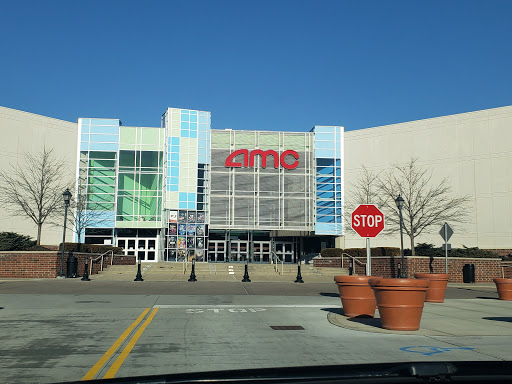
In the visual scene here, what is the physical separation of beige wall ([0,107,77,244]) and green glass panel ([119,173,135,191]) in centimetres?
446

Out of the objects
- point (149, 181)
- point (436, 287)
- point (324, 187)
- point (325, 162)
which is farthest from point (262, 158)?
point (436, 287)

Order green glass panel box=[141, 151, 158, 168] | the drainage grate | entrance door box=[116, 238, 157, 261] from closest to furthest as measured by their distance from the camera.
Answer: the drainage grate
entrance door box=[116, 238, 157, 261]
green glass panel box=[141, 151, 158, 168]

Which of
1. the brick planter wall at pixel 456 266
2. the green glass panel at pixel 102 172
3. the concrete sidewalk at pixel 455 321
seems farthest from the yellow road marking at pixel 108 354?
the green glass panel at pixel 102 172

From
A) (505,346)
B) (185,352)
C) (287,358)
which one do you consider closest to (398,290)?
(505,346)

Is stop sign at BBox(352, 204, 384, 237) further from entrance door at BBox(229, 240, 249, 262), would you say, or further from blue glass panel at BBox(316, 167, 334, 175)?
blue glass panel at BBox(316, 167, 334, 175)

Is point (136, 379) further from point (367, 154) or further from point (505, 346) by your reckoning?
point (367, 154)

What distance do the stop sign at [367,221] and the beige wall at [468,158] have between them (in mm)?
34760

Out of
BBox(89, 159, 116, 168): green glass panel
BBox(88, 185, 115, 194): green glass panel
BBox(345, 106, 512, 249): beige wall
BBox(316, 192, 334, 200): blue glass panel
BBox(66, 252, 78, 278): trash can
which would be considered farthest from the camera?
BBox(316, 192, 334, 200): blue glass panel

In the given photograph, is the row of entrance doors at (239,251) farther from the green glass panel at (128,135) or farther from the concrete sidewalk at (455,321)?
the concrete sidewalk at (455,321)

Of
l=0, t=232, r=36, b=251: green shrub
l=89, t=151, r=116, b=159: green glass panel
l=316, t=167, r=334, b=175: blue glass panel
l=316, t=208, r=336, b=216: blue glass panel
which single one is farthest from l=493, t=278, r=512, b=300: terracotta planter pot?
l=89, t=151, r=116, b=159: green glass panel

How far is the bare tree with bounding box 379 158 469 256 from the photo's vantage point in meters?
43.2

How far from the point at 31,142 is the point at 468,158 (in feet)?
127

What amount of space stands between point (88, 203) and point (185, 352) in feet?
144

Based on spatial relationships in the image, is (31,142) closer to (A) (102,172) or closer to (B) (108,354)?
(A) (102,172)
